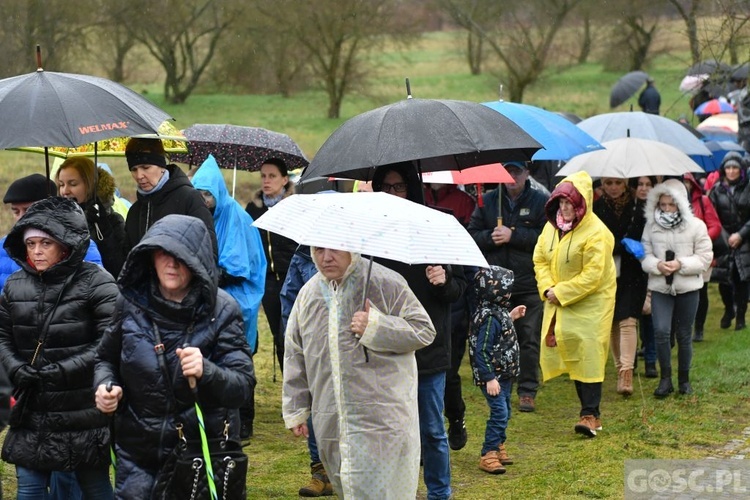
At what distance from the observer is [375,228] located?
475 cm

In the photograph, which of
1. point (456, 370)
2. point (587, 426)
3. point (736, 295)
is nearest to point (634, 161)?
point (587, 426)

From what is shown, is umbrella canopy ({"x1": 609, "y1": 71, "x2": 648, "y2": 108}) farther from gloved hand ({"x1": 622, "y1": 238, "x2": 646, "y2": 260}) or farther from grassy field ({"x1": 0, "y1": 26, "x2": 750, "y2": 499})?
gloved hand ({"x1": 622, "y1": 238, "x2": 646, "y2": 260})

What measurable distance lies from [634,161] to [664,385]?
192 centimetres

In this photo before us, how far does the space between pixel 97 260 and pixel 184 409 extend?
1.88 meters

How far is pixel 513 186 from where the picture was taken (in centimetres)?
931

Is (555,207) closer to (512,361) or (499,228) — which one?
(499,228)

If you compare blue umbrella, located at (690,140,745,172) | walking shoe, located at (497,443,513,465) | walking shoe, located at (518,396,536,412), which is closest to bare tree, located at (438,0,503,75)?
blue umbrella, located at (690,140,745,172)

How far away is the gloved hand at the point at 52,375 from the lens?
17.0ft

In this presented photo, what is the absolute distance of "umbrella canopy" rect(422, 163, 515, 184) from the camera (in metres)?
8.45

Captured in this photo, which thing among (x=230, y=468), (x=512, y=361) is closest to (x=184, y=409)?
(x=230, y=468)

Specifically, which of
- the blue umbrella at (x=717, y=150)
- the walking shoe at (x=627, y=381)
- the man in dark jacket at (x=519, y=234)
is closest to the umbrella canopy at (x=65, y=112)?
the man in dark jacket at (x=519, y=234)

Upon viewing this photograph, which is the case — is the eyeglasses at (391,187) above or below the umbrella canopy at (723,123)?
below

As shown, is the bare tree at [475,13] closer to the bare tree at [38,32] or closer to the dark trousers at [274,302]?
the bare tree at [38,32]

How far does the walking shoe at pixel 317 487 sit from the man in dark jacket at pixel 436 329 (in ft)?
3.14
